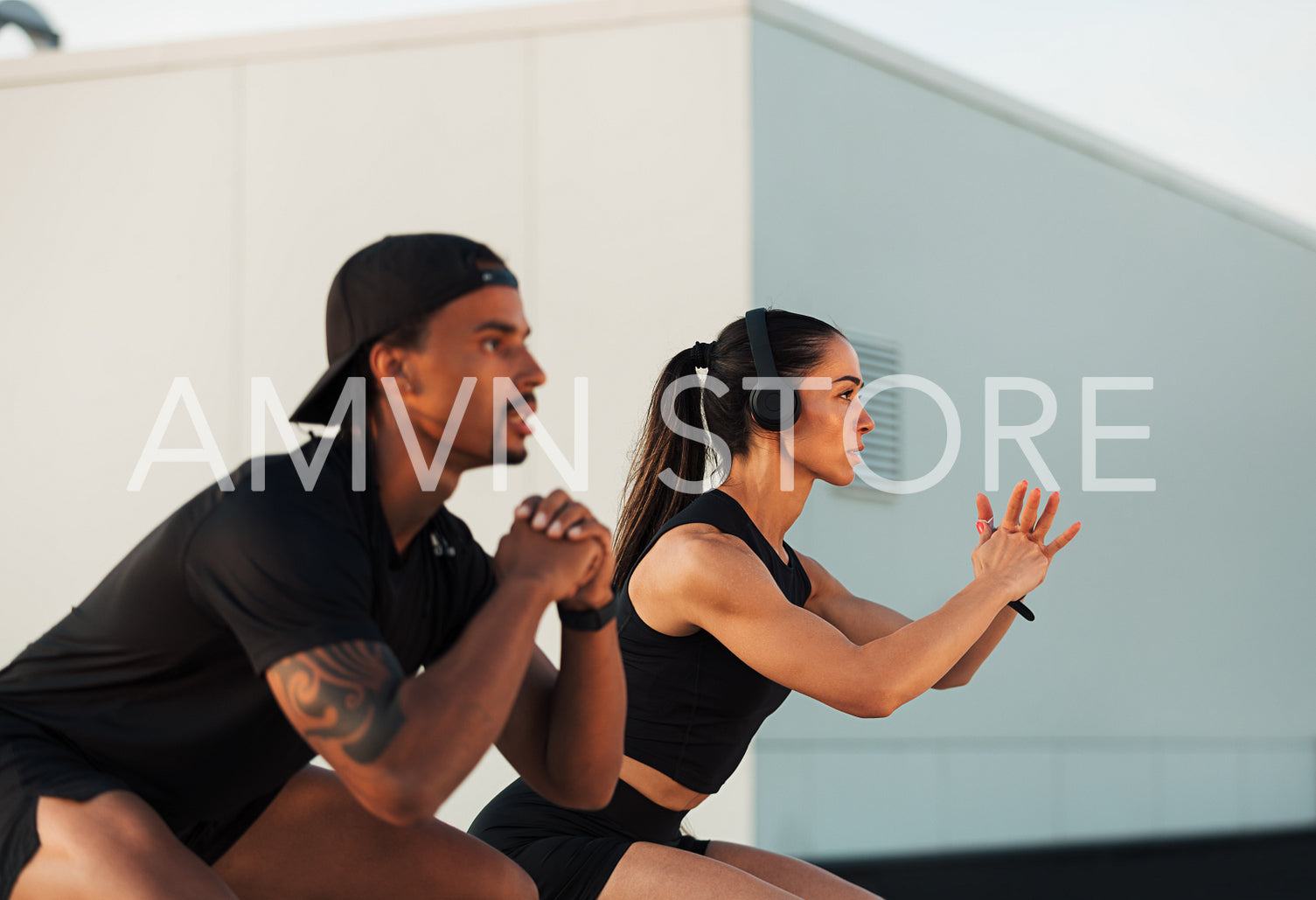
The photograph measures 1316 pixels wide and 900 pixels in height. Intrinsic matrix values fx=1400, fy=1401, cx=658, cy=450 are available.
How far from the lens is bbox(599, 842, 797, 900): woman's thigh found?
2.01 metres

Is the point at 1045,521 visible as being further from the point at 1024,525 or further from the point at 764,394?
the point at 764,394

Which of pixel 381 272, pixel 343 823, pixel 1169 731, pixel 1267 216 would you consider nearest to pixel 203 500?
pixel 381 272

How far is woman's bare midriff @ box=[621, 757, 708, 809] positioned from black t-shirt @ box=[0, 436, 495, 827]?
0.68m

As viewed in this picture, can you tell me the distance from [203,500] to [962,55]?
6.07 metres

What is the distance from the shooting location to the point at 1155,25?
8.49 metres

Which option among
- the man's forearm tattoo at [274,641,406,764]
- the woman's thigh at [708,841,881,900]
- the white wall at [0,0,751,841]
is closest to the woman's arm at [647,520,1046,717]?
the woman's thigh at [708,841,881,900]

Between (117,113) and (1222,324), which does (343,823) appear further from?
(1222,324)

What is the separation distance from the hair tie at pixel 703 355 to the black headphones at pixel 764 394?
148 millimetres

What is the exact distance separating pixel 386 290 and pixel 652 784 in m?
0.98

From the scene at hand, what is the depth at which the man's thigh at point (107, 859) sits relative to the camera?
4.55 feet

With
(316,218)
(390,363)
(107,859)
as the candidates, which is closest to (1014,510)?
(390,363)

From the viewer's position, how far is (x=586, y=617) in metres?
1.61

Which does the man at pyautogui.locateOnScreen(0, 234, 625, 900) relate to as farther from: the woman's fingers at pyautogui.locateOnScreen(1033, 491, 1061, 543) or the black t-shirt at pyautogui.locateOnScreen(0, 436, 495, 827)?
the woman's fingers at pyautogui.locateOnScreen(1033, 491, 1061, 543)

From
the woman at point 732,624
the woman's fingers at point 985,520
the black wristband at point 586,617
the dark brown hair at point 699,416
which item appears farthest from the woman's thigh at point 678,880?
the woman's fingers at point 985,520
